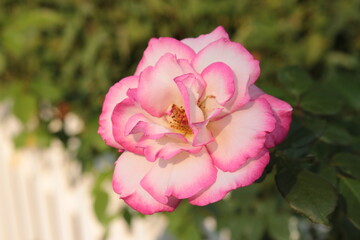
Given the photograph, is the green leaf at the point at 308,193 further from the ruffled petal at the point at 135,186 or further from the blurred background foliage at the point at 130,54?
the blurred background foliage at the point at 130,54

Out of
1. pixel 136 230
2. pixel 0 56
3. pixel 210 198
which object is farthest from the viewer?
pixel 136 230

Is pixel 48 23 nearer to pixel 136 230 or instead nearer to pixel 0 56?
pixel 0 56

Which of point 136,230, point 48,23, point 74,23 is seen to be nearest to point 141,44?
point 74,23

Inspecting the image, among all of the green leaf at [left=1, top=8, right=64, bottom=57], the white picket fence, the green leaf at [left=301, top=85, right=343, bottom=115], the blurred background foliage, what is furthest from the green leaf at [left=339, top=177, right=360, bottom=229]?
the white picket fence

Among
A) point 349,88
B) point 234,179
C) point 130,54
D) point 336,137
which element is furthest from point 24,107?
point 234,179

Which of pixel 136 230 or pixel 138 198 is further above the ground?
pixel 138 198

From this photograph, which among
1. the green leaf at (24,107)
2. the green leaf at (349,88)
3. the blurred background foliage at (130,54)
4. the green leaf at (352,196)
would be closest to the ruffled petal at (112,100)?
the green leaf at (352,196)
